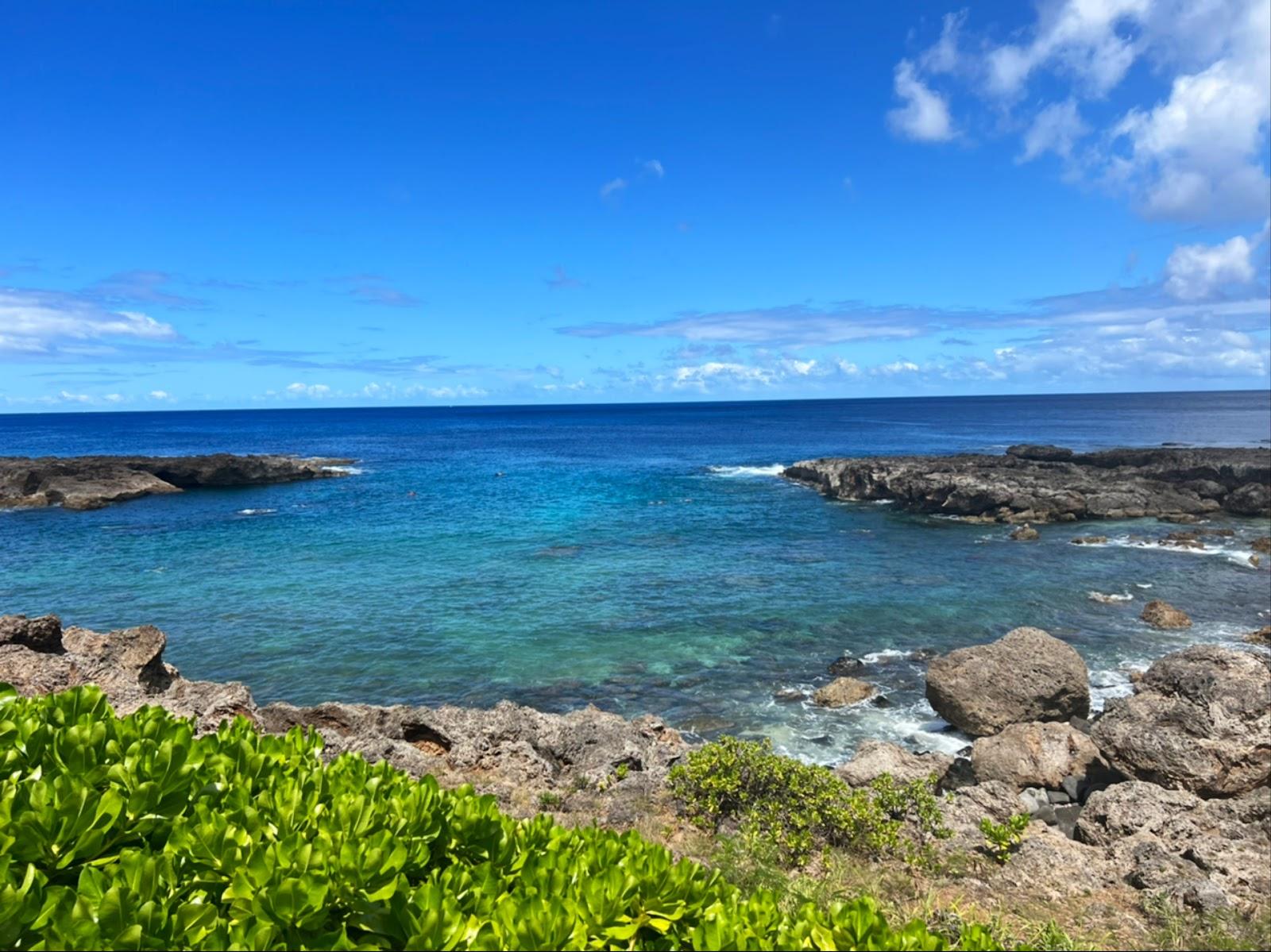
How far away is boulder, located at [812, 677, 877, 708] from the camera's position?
21.3m

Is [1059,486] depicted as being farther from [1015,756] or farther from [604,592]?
[1015,756]

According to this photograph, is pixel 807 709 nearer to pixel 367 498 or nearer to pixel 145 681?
pixel 145 681

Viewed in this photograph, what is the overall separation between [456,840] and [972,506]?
51.8 metres

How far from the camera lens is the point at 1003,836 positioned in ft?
34.7

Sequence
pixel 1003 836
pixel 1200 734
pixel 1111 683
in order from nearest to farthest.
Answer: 1. pixel 1003 836
2. pixel 1200 734
3. pixel 1111 683

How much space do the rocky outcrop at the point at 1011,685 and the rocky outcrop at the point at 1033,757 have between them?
225 centimetres

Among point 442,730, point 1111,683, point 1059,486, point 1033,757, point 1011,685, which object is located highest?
point 1059,486

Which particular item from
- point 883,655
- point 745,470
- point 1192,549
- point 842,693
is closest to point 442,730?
point 842,693

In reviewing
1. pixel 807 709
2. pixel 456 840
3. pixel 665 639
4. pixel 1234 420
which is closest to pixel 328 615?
pixel 665 639

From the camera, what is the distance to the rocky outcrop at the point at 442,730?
12.8 meters

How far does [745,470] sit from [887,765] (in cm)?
6623

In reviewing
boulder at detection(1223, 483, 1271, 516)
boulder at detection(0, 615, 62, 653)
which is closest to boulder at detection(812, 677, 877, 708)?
boulder at detection(0, 615, 62, 653)

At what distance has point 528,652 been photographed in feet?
82.7

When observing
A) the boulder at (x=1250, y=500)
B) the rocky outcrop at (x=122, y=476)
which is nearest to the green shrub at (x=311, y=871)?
the boulder at (x=1250, y=500)
